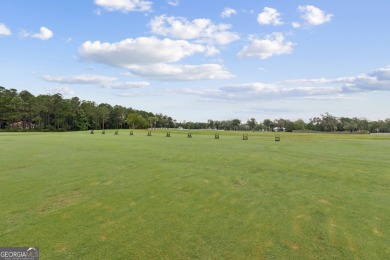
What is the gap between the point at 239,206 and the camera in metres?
9.62

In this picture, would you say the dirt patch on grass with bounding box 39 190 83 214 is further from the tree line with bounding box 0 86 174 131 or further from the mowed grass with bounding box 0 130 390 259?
the tree line with bounding box 0 86 174 131

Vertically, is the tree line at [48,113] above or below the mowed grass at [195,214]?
above

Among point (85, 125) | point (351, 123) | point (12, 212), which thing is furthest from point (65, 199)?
point (351, 123)

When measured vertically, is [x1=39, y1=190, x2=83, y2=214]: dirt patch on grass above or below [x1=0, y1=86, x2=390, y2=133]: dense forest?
below

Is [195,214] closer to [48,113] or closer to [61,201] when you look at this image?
[61,201]

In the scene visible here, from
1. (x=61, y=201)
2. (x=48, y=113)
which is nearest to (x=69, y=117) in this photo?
(x=48, y=113)

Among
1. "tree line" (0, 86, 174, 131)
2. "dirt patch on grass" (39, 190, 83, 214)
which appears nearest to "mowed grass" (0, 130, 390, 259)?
"dirt patch on grass" (39, 190, 83, 214)

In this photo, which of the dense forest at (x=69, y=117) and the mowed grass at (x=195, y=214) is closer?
the mowed grass at (x=195, y=214)

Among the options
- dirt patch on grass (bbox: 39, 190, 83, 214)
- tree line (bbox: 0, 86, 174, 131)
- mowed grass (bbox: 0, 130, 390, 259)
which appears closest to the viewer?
mowed grass (bbox: 0, 130, 390, 259)

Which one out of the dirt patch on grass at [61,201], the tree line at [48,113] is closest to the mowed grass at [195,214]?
the dirt patch on grass at [61,201]

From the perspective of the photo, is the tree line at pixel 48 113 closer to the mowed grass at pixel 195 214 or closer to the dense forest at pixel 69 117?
the dense forest at pixel 69 117

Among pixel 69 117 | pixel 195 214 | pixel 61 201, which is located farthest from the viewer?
pixel 69 117

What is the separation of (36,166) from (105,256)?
1270 centimetres

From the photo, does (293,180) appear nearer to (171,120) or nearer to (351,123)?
(351,123)
